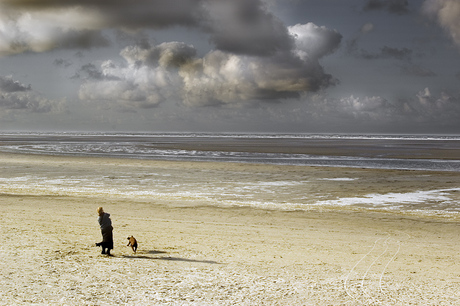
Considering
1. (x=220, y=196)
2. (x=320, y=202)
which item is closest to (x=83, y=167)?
(x=220, y=196)

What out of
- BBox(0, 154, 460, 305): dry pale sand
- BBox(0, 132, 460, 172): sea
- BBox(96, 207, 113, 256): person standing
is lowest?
BBox(0, 154, 460, 305): dry pale sand

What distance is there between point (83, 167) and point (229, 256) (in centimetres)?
2861

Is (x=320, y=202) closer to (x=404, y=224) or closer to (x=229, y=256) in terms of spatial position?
(x=404, y=224)

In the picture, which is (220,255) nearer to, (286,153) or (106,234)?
(106,234)

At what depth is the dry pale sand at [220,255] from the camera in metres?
9.66

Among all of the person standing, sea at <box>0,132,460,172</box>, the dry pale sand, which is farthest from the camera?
sea at <box>0,132,460,172</box>

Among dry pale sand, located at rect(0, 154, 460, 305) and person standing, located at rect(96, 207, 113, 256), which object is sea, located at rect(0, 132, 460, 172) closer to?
dry pale sand, located at rect(0, 154, 460, 305)

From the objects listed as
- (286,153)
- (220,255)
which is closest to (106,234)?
(220,255)

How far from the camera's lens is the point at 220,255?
1275 centimetres

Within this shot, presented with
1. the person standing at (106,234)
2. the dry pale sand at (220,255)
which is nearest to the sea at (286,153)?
the dry pale sand at (220,255)

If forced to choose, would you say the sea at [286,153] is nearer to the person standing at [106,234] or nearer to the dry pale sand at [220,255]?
the dry pale sand at [220,255]

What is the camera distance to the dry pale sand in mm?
9664

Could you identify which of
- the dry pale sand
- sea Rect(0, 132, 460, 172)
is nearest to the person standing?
the dry pale sand

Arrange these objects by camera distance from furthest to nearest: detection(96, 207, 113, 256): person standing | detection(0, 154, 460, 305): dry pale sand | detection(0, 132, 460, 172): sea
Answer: detection(0, 132, 460, 172): sea, detection(96, 207, 113, 256): person standing, detection(0, 154, 460, 305): dry pale sand
